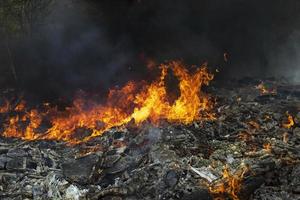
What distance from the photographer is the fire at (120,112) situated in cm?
1345

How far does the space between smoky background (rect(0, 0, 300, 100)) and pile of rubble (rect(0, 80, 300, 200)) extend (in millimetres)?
4052

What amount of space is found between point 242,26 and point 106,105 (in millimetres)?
7995

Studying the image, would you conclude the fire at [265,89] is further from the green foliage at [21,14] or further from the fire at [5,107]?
the fire at [5,107]

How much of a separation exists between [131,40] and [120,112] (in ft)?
12.8

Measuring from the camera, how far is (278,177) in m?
9.93

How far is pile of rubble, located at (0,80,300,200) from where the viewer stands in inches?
388

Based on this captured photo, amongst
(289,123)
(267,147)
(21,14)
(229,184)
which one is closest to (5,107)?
(21,14)

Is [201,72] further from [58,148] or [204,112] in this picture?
[58,148]

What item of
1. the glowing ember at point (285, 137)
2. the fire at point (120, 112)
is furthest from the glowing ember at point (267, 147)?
the fire at point (120, 112)

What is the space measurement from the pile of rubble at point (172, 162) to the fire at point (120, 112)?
602mm

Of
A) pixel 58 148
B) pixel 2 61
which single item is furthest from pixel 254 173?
pixel 2 61

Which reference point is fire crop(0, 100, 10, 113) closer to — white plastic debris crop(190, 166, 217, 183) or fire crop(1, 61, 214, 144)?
fire crop(1, 61, 214, 144)

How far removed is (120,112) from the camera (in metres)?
14.3

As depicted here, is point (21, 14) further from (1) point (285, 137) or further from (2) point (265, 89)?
(1) point (285, 137)
